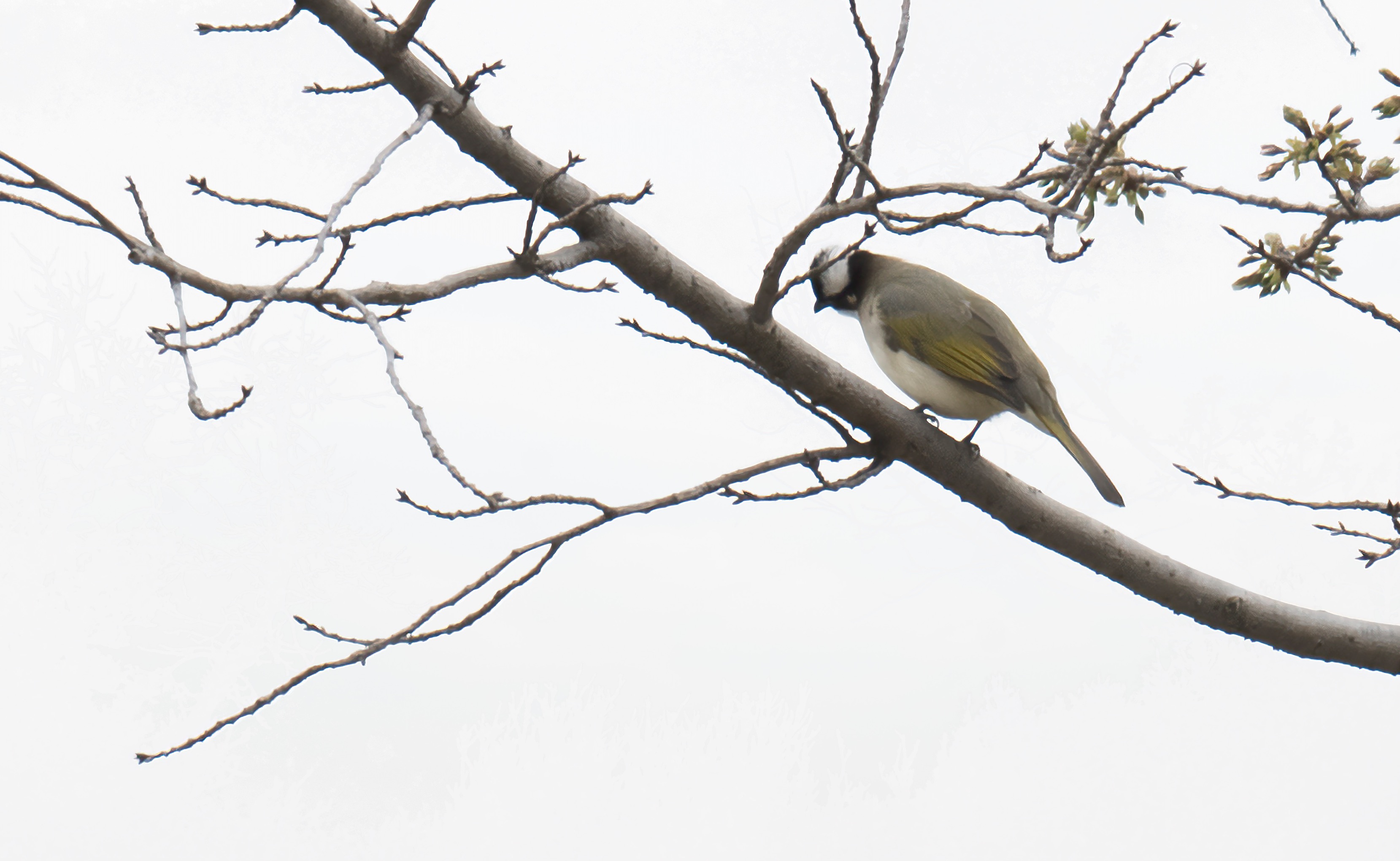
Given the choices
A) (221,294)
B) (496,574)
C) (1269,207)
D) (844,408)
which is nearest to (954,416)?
(844,408)

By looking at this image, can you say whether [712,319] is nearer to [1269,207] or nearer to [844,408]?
[844,408]

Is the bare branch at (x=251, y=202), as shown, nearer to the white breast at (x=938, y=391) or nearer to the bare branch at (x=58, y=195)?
the bare branch at (x=58, y=195)

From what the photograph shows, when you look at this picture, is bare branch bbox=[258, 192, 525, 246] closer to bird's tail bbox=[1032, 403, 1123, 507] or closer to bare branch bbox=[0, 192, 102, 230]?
bare branch bbox=[0, 192, 102, 230]

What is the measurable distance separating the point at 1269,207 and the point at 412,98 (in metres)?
2.47

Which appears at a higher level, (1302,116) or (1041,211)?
(1302,116)

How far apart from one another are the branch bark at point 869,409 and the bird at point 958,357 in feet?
0.83

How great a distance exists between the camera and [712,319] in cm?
314

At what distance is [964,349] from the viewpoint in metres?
4.03

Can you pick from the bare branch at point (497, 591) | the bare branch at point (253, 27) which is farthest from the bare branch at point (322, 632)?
the bare branch at point (253, 27)

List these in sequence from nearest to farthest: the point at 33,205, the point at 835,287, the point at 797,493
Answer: the point at 33,205
the point at 797,493
the point at 835,287

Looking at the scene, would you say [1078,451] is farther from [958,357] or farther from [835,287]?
[835,287]

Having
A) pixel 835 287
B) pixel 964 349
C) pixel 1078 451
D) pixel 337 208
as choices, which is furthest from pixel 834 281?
pixel 337 208

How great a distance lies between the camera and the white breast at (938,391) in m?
3.92

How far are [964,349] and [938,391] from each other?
0.20 metres
